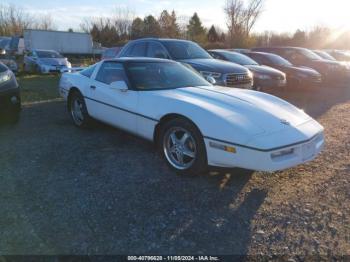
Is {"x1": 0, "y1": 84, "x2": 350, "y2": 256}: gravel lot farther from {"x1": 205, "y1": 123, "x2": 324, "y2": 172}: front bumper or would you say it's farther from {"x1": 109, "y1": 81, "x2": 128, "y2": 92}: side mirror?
{"x1": 109, "y1": 81, "x2": 128, "y2": 92}: side mirror

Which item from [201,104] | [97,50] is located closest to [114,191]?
[201,104]

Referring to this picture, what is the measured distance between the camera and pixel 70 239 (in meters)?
2.93

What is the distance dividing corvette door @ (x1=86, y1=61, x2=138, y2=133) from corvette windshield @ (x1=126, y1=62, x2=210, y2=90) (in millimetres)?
165

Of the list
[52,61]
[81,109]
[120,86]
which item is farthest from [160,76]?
[52,61]

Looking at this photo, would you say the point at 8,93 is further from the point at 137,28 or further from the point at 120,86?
the point at 137,28

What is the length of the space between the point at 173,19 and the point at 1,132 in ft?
164

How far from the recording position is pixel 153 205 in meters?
3.51

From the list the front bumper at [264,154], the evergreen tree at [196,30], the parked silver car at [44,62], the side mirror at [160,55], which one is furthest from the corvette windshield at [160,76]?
the evergreen tree at [196,30]

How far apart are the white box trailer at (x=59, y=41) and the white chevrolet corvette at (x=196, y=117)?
25.1 m

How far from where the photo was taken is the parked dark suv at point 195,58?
27.3ft

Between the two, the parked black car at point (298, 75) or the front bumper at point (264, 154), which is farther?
the parked black car at point (298, 75)

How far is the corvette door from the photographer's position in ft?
16.0

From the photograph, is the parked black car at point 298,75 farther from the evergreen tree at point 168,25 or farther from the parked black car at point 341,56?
the evergreen tree at point 168,25

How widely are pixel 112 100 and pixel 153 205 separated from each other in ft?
7.18
